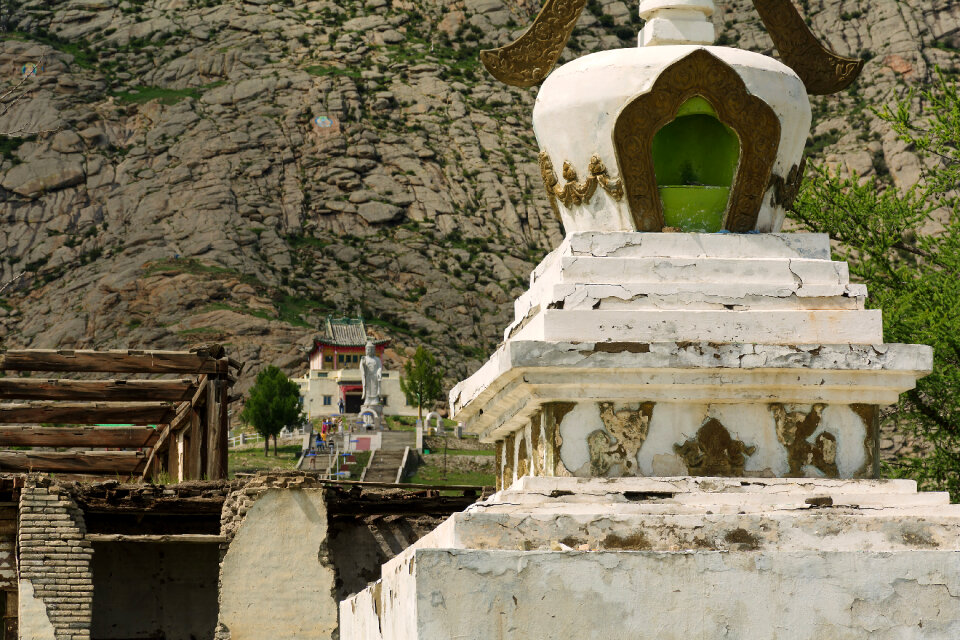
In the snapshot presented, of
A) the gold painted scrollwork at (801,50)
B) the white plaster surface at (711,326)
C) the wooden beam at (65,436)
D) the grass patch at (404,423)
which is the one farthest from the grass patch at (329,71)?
the white plaster surface at (711,326)

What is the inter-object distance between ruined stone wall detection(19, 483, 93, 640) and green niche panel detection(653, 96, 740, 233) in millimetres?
11936

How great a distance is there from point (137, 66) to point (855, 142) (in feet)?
193

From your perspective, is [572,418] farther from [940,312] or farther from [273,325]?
[273,325]

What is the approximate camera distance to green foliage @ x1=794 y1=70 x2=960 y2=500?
45.6 ft

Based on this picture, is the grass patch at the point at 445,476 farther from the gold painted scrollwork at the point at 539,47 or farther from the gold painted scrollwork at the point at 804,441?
the gold painted scrollwork at the point at 804,441

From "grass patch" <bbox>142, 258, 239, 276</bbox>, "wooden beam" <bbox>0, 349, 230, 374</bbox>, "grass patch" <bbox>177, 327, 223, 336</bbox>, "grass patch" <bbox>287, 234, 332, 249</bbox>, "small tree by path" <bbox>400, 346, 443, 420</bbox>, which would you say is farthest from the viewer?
"grass patch" <bbox>287, 234, 332, 249</bbox>

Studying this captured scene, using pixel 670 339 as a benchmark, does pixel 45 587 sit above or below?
below

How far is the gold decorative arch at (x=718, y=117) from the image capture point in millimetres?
5688

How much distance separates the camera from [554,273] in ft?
18.1

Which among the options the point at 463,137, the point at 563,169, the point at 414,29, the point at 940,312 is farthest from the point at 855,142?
the point at 563,169

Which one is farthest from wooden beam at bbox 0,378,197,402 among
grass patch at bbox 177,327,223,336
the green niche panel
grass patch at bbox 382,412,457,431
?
grass patch at bbox 177,327,223,336

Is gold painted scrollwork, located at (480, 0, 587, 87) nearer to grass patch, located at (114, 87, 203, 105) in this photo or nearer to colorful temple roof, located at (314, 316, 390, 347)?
colorful temple roof, located at (314, 316, 390, 347)

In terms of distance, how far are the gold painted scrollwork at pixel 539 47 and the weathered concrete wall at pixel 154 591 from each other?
13932 mm

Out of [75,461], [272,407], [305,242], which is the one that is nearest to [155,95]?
[305,242]
